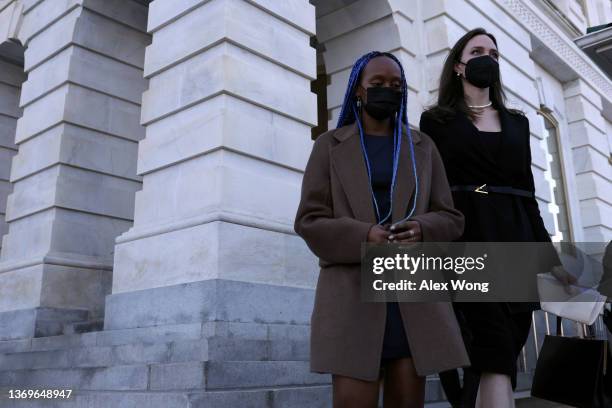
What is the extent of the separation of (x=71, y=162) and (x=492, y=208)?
21.4ft

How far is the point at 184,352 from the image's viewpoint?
4.75 metres

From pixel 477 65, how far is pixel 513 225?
0.96 metres

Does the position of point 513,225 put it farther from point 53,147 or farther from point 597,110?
point 597,110

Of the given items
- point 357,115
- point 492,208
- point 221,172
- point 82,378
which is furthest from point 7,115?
point 492,208

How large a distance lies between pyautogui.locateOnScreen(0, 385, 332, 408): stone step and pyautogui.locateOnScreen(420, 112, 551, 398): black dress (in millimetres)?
1453

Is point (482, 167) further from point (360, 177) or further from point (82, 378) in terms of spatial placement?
point (82, 378)

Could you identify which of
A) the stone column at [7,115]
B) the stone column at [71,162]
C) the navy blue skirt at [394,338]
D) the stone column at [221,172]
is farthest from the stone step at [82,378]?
the stone column at [7,115]

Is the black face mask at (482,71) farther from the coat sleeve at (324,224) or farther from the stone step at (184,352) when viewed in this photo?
the stone step at (184,352)

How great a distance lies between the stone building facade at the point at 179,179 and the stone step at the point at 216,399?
0.01 meters

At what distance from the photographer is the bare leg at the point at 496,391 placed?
115 inches

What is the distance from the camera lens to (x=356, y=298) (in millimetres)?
2348

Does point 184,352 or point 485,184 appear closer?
point 485,184

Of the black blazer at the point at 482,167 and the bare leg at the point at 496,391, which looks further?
the black blazer at the point at 482,167

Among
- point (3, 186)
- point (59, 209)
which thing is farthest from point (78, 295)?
point (3, 186)
